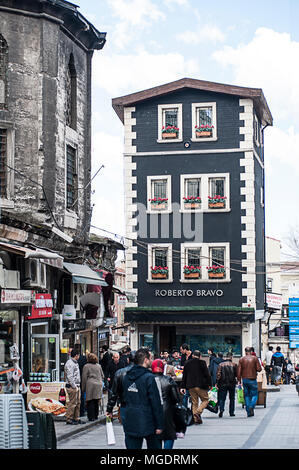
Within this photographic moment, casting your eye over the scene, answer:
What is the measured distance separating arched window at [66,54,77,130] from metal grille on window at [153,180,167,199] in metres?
12.2

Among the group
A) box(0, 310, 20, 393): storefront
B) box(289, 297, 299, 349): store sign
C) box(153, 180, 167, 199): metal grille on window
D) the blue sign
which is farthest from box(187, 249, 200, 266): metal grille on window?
box(0, 310, 20, 393): storefront

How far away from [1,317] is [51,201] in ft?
17.6

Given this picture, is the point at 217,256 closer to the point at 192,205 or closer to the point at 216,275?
the point at 216,275

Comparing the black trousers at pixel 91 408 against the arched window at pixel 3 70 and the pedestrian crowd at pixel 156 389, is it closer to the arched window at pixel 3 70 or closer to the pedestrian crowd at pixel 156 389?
the pedestrian crowd at pixel 156 389

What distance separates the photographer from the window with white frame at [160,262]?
39156mm

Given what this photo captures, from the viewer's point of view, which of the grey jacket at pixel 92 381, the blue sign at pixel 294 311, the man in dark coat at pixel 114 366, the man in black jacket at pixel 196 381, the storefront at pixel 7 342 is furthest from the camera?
the blue sign at pixel 294 311

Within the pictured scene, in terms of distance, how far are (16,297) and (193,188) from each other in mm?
20310

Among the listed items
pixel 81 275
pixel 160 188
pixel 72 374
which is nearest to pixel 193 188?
pixel 160 188

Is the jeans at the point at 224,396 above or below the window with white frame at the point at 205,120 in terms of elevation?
below

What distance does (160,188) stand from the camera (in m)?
39.5

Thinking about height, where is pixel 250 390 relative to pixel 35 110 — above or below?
below

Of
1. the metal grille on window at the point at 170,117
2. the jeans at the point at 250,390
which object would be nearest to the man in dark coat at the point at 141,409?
the jeans at the point at 250,390

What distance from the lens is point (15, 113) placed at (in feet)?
79.4

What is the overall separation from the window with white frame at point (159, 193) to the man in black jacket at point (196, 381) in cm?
2093
